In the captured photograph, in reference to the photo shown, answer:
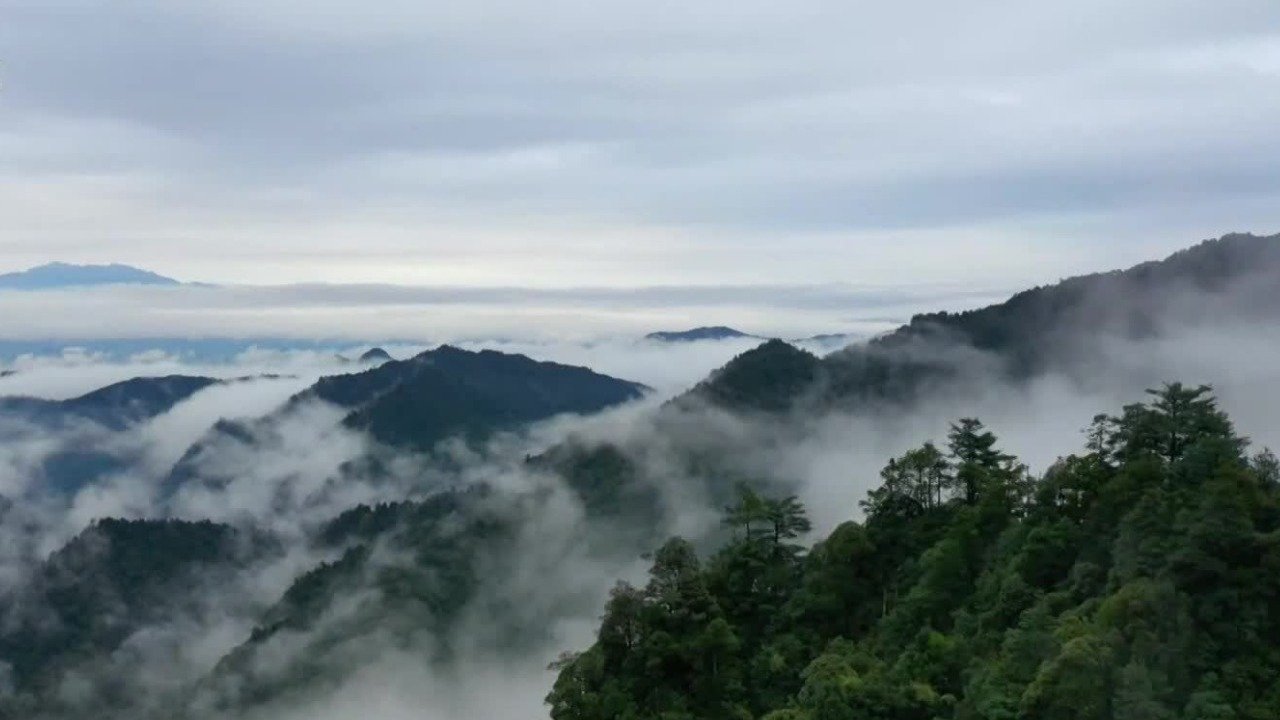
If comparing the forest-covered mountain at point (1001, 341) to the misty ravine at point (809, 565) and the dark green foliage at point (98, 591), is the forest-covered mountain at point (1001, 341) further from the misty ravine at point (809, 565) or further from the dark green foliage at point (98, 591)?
the dark green foliage at point (98, 591)

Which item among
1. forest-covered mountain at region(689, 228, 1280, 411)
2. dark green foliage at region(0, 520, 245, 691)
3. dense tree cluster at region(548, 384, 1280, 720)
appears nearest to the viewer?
dense tree cluster at region(548, 384, 1280, 720)

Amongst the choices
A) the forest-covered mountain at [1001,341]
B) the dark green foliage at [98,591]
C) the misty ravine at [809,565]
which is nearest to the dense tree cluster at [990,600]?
the misty ravine at [809,565]

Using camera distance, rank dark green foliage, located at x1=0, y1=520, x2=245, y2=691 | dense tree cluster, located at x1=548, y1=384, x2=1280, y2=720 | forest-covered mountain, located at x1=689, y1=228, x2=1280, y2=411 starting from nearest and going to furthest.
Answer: dense tree cluster, located at x1=548, y1=384, x2=1280, y2=720, dark green foliage, located at x1=0, y1=520, x2=245, y2=691, forest-covered mountain, located at x1=689, y1=228, x2=1280, y2=411

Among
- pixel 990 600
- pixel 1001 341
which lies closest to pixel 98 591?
pixel 1001 341

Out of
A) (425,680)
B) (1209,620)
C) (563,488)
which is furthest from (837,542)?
(563,488)

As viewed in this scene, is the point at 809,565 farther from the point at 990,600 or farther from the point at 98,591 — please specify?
the point at 98,591

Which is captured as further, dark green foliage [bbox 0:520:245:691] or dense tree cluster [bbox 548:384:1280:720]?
dark green foliage [bbox 0:520:245:691]

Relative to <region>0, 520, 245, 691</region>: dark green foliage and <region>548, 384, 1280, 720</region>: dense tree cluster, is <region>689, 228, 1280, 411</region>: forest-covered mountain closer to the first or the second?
<region>0, 520, 245, 691</region>: dark green foliage

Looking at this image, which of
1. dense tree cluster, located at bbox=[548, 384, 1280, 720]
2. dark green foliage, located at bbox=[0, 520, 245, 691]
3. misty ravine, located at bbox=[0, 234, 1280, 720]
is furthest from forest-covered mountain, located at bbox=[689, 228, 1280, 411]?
dense tree cluster, located at bbox=[548, 384, 1280, 720]
